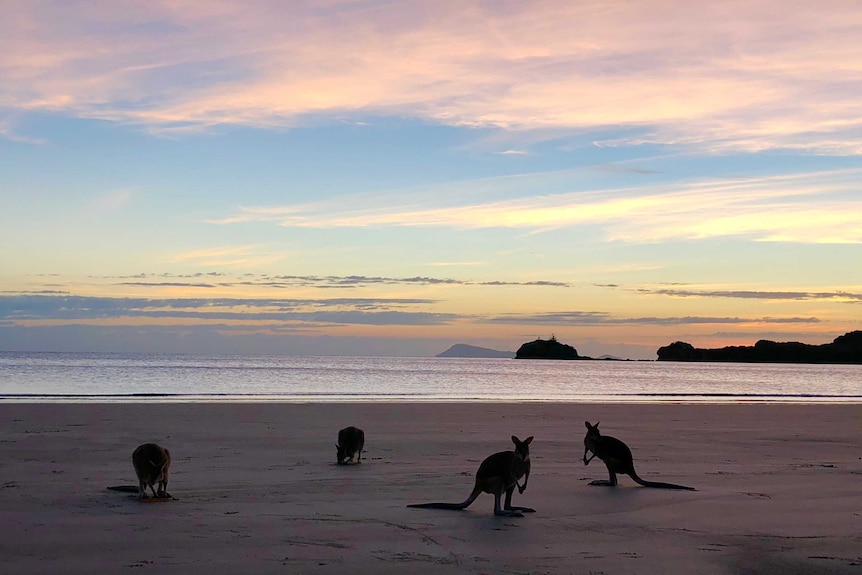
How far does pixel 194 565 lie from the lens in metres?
6.20

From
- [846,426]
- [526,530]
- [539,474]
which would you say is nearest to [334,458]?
[539,474]

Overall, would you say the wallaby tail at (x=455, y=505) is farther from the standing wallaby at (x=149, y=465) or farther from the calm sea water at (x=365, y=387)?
the calm sea water at (x=365, y=387)

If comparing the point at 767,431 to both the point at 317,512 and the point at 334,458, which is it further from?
the point at 317,512

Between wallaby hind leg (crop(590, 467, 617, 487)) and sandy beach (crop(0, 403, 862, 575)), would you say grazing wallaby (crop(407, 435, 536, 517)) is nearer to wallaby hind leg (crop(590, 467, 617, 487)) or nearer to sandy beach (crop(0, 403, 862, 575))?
sandy beach (crop(0, 403, 862, 575))

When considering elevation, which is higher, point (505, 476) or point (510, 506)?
point (505, 476)

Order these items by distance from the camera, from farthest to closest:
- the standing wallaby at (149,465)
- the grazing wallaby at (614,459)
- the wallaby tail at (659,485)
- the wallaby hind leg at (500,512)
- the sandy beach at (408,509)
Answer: the grazing wallaby at (614,459), the wallaby tail at (659,485), the standing wallaby at (149,465), the wallaby hind leg at (500,512), the sandy beach at (408,509)

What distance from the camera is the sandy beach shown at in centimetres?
652

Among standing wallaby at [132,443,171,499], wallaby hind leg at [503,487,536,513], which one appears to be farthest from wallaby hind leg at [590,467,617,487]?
standing wallaby at [132,443,171,499]

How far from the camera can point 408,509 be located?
8391 millimetres

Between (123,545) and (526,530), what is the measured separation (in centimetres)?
329

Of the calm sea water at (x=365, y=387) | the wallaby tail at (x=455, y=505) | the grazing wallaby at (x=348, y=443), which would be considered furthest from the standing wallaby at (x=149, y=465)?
the calm sea water at (x=365, y=387)

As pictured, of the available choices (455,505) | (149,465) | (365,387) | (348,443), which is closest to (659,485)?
(455,505)

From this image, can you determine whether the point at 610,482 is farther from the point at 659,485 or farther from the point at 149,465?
the point at 149,465

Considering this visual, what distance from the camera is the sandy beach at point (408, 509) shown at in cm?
652
